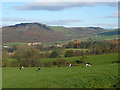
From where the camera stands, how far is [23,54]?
65.5 meters

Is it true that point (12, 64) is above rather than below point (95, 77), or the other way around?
below

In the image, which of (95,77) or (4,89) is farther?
(95,77)

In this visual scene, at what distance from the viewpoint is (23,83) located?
19969 millimetres

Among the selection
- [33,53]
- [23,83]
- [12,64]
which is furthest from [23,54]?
[23,83]

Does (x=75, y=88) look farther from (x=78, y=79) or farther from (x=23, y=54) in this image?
(x=23, y=54)

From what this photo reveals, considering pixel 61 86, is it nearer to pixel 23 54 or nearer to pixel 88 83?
pixel 88 83

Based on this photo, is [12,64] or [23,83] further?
[12,64]

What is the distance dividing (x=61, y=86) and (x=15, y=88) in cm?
385

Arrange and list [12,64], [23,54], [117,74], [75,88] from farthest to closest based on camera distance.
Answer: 1. [23,54]
2. [12,64]
3. [117,74]
4. [75,88]

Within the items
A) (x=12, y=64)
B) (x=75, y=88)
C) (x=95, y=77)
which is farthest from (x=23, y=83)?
(x=12, y=64)

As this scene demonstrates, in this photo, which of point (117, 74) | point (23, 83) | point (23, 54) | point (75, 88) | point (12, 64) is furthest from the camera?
point (23, 54)

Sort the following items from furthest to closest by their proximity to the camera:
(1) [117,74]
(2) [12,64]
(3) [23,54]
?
(3) [23,54], (2) [12,64], (1) [117,74]

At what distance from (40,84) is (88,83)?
13.8 ft

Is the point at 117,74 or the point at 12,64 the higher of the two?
the point at 117,74
